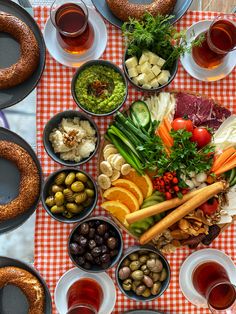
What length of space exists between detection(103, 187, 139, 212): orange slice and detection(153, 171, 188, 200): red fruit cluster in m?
0.14

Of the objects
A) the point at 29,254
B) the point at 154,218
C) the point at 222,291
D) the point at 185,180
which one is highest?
the point at 185,180

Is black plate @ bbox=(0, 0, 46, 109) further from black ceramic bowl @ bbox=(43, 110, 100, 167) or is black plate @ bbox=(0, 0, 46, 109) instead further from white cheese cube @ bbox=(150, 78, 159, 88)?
white cheese cube @ bbox=(150, 78, 159, 88)

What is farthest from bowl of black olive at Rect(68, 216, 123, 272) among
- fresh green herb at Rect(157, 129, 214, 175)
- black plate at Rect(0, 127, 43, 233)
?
fresh green herb at Rect(157, 129, 214, 175)

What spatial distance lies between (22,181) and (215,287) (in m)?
1.10

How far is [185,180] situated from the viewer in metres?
2.31

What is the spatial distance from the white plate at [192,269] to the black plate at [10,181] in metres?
0.86

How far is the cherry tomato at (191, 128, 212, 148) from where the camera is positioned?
2282mm

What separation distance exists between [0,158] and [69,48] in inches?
26.4

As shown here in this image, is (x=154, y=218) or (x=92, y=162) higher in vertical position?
→ (x=92, y=162)

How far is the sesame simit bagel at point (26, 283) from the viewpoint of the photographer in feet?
7.44

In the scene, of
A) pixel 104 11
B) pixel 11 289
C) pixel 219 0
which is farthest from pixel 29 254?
pixel 219 0

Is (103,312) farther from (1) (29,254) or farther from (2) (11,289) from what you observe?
(1) (29,254)

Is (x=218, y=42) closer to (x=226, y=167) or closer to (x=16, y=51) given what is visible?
(x=226, y=167)

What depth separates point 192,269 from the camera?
7.80ft
